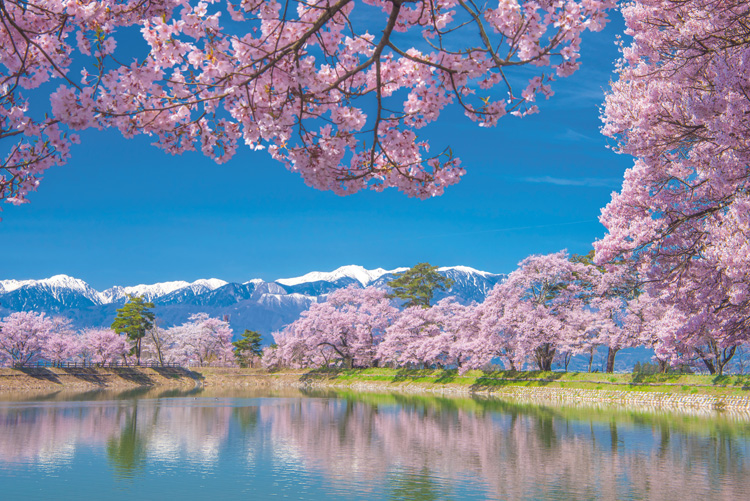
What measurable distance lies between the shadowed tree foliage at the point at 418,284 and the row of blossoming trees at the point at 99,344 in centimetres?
2871

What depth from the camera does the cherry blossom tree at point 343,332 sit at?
60.1m

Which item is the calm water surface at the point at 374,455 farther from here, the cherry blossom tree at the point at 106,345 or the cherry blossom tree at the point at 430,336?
the cherry blossom tree at the point at 106,345

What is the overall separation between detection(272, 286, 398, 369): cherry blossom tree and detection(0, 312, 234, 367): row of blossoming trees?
16.5 meters

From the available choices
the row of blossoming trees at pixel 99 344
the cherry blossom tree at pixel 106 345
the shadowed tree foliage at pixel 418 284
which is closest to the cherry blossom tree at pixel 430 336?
the shadowed tree foliage at pixel 418 284

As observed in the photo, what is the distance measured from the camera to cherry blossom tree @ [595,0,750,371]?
9.09 metres

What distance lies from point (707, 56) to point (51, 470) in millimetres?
18425

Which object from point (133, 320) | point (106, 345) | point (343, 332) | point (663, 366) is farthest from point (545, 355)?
point (106, 345)

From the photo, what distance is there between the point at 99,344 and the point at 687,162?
6767 centimetres

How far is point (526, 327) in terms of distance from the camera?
42469 mm

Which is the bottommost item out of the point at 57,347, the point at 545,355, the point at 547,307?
the point at 57,347

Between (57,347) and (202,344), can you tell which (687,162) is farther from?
(202,344)

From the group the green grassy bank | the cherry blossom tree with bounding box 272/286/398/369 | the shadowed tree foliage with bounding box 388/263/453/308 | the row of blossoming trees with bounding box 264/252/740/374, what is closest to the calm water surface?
the green grassy bank

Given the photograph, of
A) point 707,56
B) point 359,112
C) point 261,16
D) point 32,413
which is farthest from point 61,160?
point 32,413

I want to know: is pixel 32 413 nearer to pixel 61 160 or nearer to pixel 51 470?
pixel 51 470
